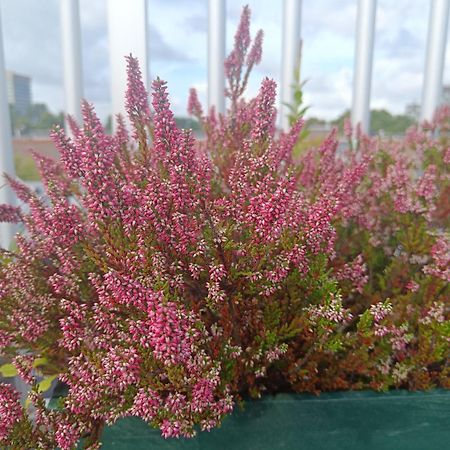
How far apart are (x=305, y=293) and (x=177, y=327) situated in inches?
28.5

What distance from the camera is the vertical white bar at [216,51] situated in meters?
3.40

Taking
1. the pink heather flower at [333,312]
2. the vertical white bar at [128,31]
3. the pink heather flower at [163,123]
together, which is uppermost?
the vertical white bar at [128,31]

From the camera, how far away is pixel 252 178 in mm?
1444

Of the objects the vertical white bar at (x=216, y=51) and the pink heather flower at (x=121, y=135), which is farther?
the vertical white bar at (x=216, y=51)

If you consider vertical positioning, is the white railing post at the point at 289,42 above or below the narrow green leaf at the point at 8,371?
above

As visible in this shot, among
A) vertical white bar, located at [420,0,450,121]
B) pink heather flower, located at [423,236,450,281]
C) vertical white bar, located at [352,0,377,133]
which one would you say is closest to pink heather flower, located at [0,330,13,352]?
pink heather flower, located at [423,236,450,281]

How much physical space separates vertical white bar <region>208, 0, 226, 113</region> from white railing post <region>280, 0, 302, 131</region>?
22.3 inches

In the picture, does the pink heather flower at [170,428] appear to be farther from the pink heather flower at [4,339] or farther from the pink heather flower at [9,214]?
the pink heather flower at [9,214]

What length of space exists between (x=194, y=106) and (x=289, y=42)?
1521 millimetres

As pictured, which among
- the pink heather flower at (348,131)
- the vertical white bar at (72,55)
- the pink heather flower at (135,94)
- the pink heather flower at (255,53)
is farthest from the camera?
the pink heather flower at (348,131)

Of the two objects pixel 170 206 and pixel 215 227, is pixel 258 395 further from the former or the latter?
pixel 170 206

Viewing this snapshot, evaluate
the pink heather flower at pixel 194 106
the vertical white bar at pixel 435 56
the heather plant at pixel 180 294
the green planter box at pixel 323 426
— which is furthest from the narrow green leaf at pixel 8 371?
the vertical white bar at pixel 435 56

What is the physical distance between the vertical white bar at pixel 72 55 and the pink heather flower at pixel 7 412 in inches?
88.2

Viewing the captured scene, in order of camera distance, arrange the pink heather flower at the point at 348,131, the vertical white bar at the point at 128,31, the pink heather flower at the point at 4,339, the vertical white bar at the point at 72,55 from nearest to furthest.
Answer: the pink heather flower at the point at 4,339 < the vertical white bar at the point at 128,31 < the vertical white bar at the point at 72,55 < the pink heather flower at the point at 348,131
